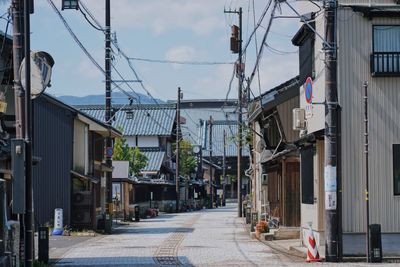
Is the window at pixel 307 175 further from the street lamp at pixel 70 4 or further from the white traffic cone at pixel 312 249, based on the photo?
the street lamp at pixel 70 4

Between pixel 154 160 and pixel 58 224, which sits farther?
pixel 154 160

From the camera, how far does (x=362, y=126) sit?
817 inches

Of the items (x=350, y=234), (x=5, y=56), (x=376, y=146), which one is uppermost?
(x=5, y=56)

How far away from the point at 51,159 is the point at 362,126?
16604mm

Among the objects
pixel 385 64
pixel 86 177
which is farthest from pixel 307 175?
pixel 86 177

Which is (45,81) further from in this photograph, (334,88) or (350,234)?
(350,234)

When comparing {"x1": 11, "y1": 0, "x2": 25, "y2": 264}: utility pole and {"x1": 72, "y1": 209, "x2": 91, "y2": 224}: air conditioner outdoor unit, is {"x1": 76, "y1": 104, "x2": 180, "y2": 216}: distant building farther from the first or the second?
{"x1": 11, "y1": 0, "x2": 25, "y2": 264}: utility pole

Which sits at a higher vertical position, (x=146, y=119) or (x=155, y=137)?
(x=146, y=119)

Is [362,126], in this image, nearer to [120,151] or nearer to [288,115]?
[288,115]

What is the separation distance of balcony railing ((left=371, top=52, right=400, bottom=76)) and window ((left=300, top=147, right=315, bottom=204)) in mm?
3643

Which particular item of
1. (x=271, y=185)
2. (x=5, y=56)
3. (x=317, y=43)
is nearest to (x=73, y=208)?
(x=271, y=185)

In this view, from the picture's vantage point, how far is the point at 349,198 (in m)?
20.5

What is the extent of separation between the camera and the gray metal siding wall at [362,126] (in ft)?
67.2

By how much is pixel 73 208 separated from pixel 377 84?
61.8 feet
